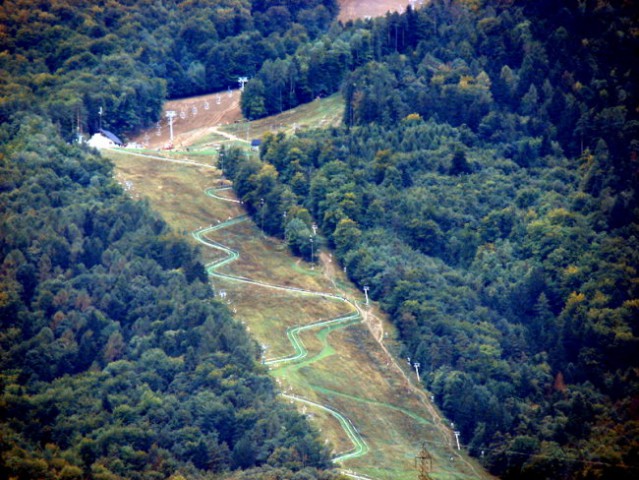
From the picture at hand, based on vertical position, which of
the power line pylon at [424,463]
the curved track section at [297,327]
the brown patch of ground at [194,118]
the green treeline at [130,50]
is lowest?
the power line pylon at [424,463]

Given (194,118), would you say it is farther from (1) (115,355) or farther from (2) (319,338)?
(1) (115,355)

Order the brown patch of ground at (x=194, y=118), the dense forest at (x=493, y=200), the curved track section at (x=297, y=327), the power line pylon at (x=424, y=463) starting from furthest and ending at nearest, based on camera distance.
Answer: the brown patch of ground at (x=194, y=118)
the dense forest at (x=493, y=200)
the curved track section at (x=297, y=327)
the power line pylon at (x=424, y=463)

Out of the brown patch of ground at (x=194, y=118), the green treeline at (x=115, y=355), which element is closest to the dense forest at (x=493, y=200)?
the brown patch of ground at (x=194, y=118)

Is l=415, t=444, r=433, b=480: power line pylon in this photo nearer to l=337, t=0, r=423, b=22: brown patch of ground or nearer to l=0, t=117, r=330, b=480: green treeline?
l=0, t=117, r=330, b=480: green treeline

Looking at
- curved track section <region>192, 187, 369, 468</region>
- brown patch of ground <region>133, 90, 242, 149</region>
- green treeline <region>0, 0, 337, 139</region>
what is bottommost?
curved track section <region>192, 187, 369, 468</region>

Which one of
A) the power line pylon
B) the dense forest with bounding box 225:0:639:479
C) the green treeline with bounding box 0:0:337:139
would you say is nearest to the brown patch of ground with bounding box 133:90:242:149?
the green treeline with bounding box 0:0:337:139

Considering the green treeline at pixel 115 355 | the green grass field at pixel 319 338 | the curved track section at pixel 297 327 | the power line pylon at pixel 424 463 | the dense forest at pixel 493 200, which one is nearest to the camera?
the green treeline at pixel 115 355

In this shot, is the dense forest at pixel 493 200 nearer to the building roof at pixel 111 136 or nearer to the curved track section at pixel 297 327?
the curved track section at pixel 297 327
